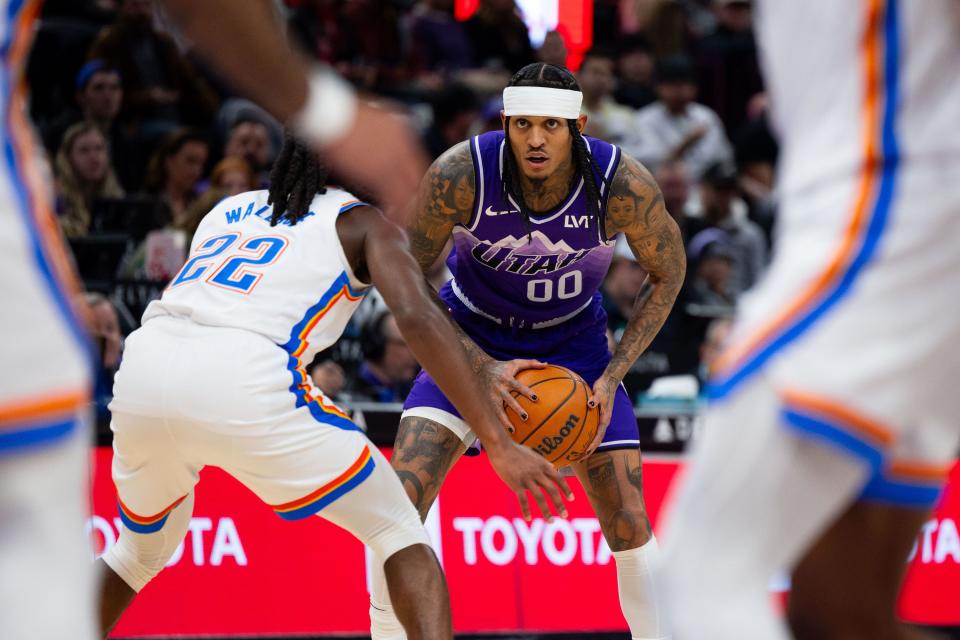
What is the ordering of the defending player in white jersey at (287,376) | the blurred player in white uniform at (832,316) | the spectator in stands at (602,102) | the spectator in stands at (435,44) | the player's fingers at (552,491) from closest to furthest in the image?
the blurred player in white uniform at (832,316) < the player's fingers at (552,491) < the defending player in white jersey at (287,376) < the spectator in stands at (602,102) < the spectator in stands at (435,44)

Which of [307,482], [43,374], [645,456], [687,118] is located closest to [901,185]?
[43,374]

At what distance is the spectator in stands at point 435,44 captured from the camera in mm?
11797

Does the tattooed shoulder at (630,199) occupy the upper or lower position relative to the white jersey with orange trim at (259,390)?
upper

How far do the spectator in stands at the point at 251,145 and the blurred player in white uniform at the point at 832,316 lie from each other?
281 inches

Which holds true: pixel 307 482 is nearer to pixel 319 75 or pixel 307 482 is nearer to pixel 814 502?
pixel 319 75

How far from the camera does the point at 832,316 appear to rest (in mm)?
1991

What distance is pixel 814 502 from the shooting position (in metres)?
2.02

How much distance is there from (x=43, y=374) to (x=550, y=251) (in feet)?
10.7

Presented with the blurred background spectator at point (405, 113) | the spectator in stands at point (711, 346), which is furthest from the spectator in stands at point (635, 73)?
the spectator in stands at point (711, 346)

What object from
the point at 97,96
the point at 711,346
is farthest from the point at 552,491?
the point at 97,96

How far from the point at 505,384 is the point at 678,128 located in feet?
21.7

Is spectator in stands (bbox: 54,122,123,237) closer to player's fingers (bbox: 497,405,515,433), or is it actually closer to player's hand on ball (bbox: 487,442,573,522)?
player's fingers (bbox: 497,405,515,433)

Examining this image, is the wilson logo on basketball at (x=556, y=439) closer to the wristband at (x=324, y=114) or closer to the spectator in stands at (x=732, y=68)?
the wristband at (x=324, y=114)

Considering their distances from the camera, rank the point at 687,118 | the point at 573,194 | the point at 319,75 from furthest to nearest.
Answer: the point at 687,118, the point at 573,194, the point at 319,75
